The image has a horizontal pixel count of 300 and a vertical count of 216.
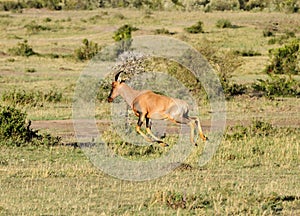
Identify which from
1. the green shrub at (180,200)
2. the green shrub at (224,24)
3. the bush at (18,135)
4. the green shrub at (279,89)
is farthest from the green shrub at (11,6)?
the green shrub at (180,200)

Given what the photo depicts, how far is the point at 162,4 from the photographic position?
68312 millimetres

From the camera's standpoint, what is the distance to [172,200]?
8188 mm

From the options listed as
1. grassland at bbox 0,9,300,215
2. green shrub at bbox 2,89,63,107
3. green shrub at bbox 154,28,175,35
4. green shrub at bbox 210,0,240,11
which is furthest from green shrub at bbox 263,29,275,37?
green shrub at bbox 2,89,63,107

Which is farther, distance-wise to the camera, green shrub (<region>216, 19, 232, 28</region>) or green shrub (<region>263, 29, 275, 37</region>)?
green shrub (<region>216, 19, 232, 28</region>)

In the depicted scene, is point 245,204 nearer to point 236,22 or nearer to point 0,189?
point 0,189

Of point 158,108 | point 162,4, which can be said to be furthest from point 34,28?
point 158,108

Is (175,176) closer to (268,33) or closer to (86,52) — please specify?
(86,52)

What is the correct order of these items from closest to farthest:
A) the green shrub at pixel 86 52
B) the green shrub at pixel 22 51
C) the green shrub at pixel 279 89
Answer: the green shrub at pixel 279 89
the green shrub at pixel 86 52
the green shrub at pixel 22 51

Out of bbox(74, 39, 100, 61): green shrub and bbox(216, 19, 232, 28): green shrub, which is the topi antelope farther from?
bbox(216, 19, 232, 28): green shrub

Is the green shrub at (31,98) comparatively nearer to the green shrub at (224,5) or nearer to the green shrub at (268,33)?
the green shrub at (268,33)

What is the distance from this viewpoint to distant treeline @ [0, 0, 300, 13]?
210 feet

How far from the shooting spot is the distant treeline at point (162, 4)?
64062 millimetres

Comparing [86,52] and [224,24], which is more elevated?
[86,52]

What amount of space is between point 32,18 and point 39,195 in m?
46.6
